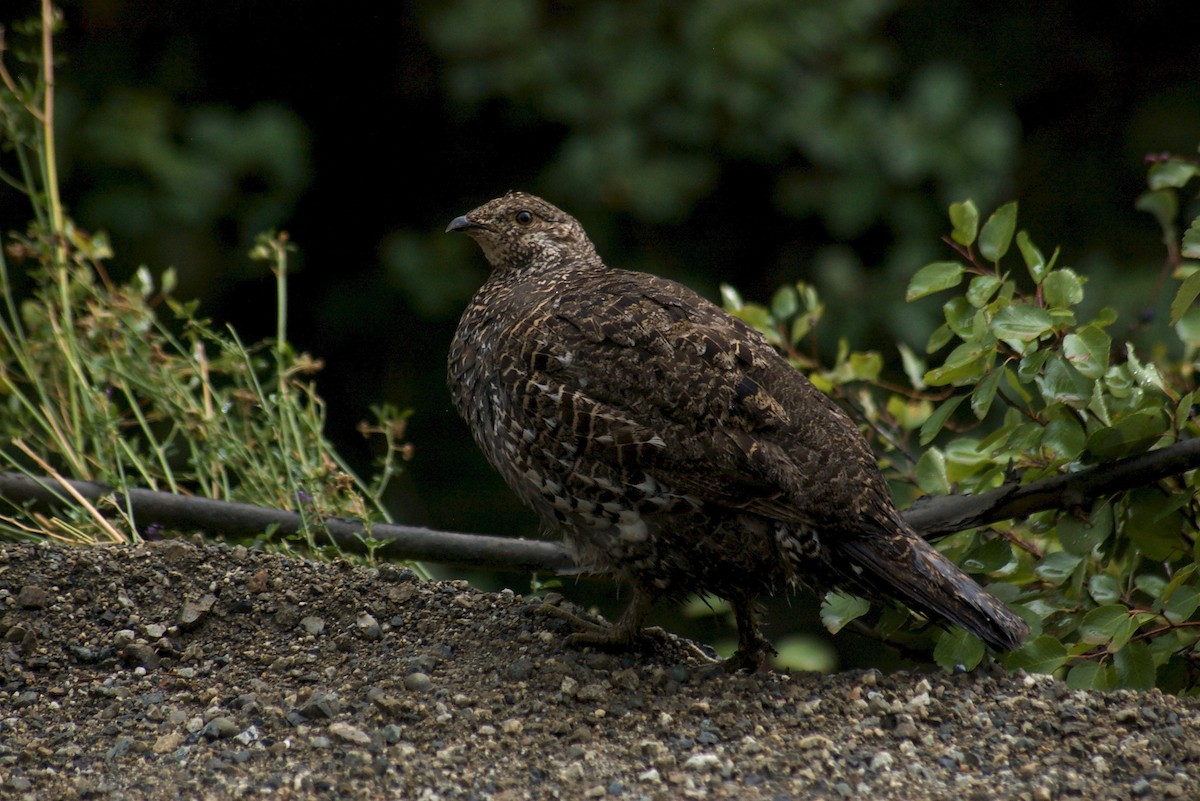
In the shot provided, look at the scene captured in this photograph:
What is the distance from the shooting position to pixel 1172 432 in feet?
10.9

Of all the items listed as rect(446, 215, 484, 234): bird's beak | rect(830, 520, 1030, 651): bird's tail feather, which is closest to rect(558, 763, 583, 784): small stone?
rect(830, 520, 1030, 651): bird's tail feather

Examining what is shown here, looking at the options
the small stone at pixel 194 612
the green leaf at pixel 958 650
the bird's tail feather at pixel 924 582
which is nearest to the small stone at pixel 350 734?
the small stone at pixel 194 612

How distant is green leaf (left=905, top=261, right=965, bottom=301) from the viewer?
11.3 ft

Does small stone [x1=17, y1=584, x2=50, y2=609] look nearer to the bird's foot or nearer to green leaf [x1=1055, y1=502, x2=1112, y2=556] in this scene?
the bird's foot

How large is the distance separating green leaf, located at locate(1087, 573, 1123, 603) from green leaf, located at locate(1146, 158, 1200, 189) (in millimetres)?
1105

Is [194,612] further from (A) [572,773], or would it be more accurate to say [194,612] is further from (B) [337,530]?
(A) [572,773]

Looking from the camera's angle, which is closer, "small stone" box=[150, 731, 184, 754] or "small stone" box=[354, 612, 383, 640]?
"small stone" box=[150, 731, 184, 754]

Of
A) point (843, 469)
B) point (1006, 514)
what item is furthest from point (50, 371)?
point (1006, 514)

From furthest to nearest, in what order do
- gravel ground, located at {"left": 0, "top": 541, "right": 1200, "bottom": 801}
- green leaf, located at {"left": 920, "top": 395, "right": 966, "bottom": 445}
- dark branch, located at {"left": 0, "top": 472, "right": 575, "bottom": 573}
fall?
dark branch, located at {"left": 0, "top": 472, "right": 575, "bottom": 573}
green leaf, located at {"left": 920, "top": 395, "right": 966, "bottom": 445}
gravel ground, located at {"left": 0, "top": 541, "right": 1200, "bottom": 801}

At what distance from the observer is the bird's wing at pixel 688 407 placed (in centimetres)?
312

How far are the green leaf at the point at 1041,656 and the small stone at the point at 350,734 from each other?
1471 millimetres

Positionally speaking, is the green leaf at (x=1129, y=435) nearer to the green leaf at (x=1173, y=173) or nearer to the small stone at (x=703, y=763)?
the green leaf at (x=1173, y=173)

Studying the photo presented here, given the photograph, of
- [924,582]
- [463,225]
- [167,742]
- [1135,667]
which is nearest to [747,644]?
[924,582]

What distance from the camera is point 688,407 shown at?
3145mm
